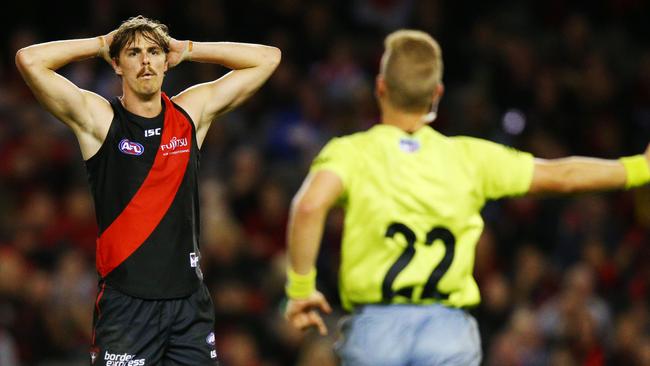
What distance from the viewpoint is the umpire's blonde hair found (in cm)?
564

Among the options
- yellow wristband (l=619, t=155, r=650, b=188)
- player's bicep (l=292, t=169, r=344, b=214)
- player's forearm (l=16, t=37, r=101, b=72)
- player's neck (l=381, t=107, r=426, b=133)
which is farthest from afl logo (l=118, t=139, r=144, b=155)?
yellow wristband (l=619, t=155, r=650, b=188)

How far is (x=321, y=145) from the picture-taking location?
12.2 m

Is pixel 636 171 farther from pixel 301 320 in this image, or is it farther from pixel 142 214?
pixel 142 214

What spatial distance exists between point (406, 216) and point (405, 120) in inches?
19.3

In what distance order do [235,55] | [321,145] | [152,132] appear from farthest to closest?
[321,145] → [235,55] → [152,132]

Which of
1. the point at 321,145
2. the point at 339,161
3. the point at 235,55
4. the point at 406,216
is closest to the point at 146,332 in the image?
the point at 339,161

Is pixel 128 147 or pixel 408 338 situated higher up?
pixel 128 147

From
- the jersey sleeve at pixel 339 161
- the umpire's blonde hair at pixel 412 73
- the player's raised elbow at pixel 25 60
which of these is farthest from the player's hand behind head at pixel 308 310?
the player's raised elbow at pixel 25 60

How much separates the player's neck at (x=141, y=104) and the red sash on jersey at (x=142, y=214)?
0.52 feet

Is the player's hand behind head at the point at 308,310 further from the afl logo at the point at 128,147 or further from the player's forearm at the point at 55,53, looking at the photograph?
the player's forearm at the point at 55,53

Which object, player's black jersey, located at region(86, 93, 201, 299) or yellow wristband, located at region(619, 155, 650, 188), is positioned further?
yellow wristband, located at region(619, 155, 650, 188)

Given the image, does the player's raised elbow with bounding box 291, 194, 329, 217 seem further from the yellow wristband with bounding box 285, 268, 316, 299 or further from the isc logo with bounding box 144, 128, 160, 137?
the isc logo with bounding box 144, 128, 160, 137

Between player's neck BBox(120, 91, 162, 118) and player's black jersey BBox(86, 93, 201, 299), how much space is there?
0.03 m

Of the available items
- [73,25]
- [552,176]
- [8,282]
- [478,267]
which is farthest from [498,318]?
[73,25]
